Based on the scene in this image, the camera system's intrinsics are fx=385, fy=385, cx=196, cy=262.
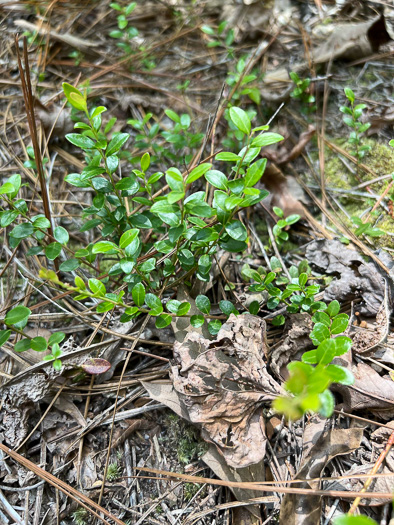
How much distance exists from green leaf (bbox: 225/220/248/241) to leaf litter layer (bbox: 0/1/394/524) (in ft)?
0.79

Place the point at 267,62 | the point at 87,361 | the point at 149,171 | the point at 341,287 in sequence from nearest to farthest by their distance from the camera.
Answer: the point at 87,361 → the point at 341,287 → the point at 149,171 → the point at 267,62

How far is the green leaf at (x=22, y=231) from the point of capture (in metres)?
1.98

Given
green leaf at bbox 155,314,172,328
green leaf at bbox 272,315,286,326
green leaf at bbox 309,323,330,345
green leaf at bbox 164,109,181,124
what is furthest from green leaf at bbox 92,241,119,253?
green leaf at bbox 164,109,181,124

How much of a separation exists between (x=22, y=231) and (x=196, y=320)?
1007mm

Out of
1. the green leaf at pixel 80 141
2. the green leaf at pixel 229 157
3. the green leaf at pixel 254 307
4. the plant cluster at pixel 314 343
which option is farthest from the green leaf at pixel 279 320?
the green leaf at pixel 80 141

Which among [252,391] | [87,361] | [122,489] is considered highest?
[252,391]

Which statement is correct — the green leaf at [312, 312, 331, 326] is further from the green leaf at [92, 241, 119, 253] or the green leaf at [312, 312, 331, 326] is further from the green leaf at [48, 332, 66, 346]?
the green leaf at [48, 332, 66, 346]

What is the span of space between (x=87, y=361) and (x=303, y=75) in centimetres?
271

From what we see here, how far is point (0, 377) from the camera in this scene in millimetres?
2051

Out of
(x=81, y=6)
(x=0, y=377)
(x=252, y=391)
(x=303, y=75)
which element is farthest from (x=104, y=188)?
(x=81, y=6)

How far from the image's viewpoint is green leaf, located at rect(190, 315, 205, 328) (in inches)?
76.4

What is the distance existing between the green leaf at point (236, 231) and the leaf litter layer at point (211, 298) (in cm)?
24

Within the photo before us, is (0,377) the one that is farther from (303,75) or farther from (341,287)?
(303,75)

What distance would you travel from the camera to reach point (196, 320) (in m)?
1.94
